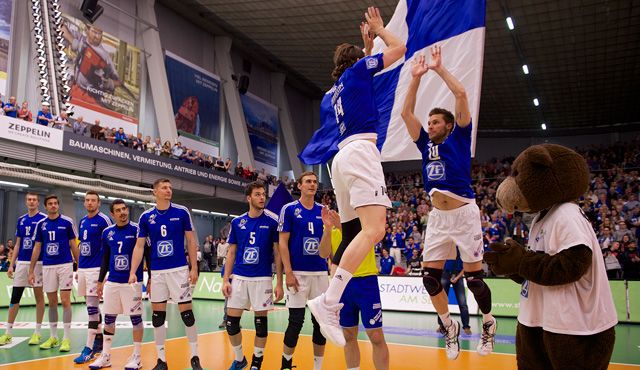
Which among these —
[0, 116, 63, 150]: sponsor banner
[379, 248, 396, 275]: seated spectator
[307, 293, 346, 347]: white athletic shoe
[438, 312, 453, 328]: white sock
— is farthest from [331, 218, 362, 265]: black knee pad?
[0, 116, 63, 150]: sponsor banner

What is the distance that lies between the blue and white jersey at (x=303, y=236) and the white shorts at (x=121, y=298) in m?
2.43

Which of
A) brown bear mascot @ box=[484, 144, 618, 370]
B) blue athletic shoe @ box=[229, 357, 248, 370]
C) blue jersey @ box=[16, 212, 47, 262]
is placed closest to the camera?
Answer: brown bear mascot @ box=[484, 144, 618, 370]

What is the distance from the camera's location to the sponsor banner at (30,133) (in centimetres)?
1506

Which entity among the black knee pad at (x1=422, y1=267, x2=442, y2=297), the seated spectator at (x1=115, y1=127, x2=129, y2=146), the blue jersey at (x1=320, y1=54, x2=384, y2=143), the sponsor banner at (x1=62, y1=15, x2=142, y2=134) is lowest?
the black knee pad at (x1=422, y1=267, x2=442, y2=297)

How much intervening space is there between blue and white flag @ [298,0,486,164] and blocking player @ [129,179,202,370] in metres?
1.95

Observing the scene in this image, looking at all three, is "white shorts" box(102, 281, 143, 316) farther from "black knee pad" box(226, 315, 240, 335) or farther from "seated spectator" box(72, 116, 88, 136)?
"seated spectator" box(72, 116, 88, 136)

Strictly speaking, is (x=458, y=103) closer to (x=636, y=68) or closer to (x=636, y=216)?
(x=636, y=216)

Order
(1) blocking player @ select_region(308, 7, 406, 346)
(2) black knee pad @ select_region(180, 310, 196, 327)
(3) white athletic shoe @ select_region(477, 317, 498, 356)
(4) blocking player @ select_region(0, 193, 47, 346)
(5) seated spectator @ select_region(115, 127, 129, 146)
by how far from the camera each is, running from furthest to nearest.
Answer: (5) seated spectator @ select_region(115, 127, 129, 146), (4) blocking player @ select_region(0, 193, 47, 346), (2) black knee pad @ select_region(180, 310, 196, 327), (3) white athletic shoe @ select_region(477, 317, 498, 356), (1) blocking player @ select_region(308, 7, 406, 346)

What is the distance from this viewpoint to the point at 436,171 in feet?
15.7

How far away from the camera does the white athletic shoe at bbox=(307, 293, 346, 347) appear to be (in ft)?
11.5

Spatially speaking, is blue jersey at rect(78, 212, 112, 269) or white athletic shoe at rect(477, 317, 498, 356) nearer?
white athletic shoe at rect(477, 317, 498, 356)

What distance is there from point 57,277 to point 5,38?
1320 cm

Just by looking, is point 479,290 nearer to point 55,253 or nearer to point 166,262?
point 166,262

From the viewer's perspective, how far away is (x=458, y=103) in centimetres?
474
